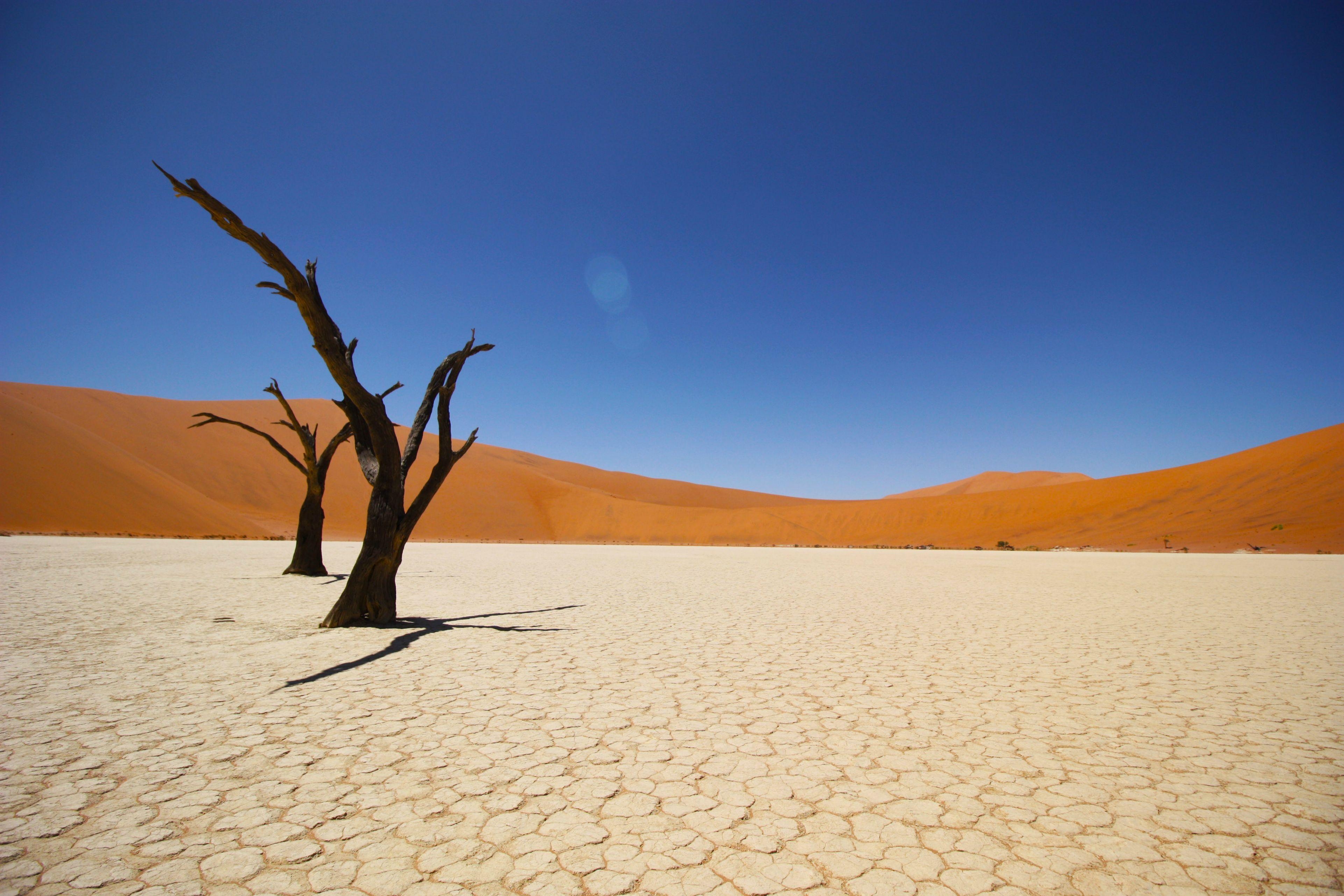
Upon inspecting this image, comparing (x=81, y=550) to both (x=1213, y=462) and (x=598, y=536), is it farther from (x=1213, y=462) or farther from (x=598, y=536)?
(x=1213, y=462)

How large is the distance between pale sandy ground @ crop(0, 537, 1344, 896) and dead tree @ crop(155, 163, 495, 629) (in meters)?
0.50

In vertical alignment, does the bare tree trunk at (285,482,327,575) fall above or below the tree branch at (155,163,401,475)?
below

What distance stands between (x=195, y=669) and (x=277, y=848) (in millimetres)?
3573

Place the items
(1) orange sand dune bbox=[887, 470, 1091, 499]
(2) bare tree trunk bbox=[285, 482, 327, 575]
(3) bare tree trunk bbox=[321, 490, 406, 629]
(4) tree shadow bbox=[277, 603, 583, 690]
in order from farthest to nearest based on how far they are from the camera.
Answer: (1) orange sand dune bbox=[887, 470, 1091, 499] < (2) bare tree trunk bbox=[285, 482, 327, 575] < (3) bare tree trunk bbox=[321, 490, 406, 629] < (4) tree shadow bbox=[277, 603, 583, 690]

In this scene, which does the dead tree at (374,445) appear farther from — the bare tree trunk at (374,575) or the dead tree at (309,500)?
the dead tree at (309,500)

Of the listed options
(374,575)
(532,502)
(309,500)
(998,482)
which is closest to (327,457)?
(309,500)

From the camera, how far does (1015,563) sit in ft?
63.0

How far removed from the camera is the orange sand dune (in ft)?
318

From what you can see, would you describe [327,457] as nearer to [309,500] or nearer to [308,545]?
[309,500]

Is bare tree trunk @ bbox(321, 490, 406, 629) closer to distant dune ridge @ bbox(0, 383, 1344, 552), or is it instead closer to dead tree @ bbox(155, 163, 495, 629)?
dead tree @ bbox(155, 163, 495, 629)

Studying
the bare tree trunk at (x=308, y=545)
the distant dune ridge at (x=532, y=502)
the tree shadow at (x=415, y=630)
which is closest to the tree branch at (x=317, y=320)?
the tree shadow at (x=415, y=630)

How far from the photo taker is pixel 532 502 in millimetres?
49562

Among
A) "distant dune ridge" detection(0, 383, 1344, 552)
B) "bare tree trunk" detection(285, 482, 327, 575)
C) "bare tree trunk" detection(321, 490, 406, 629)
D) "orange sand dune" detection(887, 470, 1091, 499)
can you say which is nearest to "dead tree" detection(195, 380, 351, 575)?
"bare tree trunk" detection(285, 482, 327, 575)

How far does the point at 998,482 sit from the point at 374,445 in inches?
4565
